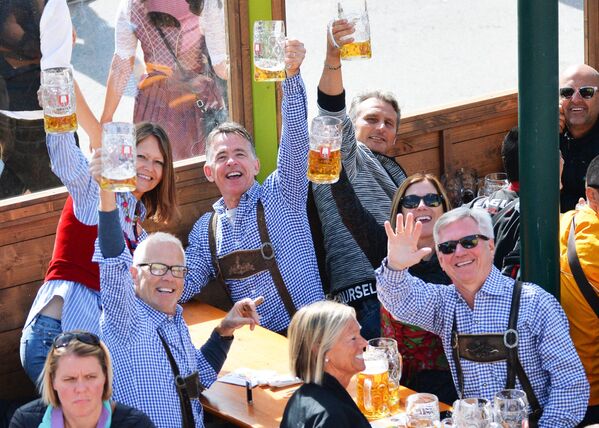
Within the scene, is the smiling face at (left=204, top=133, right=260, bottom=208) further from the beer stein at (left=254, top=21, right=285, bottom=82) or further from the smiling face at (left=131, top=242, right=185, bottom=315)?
the smiling face at (left=131, top=242, right=185, bottom=315)

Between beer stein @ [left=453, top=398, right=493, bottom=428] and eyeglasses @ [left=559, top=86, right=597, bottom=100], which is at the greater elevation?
eyeglasses @ [left=559, top=86, right=597, bottom=100]

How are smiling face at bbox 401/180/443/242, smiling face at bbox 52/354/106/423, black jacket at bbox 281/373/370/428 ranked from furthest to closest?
smiling face at bbox 401/180/443/242, smiling face at bbox 52/354/106/423, black jacket at bbox 281/373/370/428

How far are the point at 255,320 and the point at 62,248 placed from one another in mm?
930

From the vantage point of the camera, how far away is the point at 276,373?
511cm

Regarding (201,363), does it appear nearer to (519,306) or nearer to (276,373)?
(276,373)

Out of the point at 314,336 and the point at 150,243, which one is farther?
the point at 150,243

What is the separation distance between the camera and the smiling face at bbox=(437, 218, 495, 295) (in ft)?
15.7

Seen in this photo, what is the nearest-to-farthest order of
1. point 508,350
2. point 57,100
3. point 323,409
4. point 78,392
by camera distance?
point 323,409 → point 78,392 → point 57,100 → point 508,350

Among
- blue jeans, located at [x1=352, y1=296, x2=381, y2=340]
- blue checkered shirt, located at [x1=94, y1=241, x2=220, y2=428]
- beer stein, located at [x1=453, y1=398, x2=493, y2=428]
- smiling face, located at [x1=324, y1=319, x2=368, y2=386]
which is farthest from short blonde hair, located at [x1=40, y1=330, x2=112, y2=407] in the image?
blue jeans, located at [x1=352, y1=296, x2=381, y2=340]

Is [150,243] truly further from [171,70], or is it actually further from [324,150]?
[171,70]

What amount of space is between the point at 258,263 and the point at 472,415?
6.16 feet

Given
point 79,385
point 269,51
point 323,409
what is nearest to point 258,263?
point 269,51

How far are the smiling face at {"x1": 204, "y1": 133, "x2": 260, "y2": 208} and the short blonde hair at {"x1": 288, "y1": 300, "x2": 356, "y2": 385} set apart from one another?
1.56 meters

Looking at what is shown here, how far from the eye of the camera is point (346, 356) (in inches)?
169
